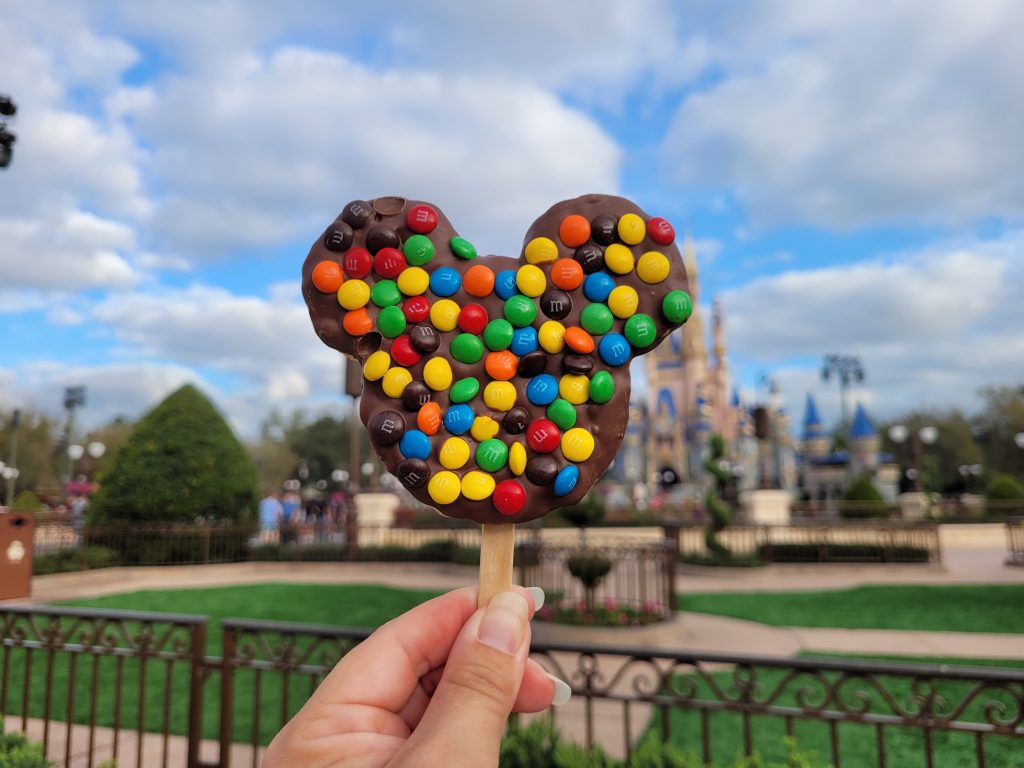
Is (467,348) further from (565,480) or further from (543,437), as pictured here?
(565,480)

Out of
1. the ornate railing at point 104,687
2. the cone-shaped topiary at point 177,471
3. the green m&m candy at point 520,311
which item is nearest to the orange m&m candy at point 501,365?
the green m&m candy at point 520,311

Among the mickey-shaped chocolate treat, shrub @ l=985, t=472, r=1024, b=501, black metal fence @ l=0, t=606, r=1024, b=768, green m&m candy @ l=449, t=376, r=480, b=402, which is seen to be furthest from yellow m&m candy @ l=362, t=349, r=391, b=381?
shrub @ l=985, t=472, r=1024, b=501

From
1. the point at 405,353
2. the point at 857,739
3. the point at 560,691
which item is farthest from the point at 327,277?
the point at 857,739

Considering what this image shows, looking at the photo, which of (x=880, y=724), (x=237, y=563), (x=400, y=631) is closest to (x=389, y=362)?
(x=400, y=631)

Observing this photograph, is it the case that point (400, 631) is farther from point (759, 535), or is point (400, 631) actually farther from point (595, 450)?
point (759, 535)

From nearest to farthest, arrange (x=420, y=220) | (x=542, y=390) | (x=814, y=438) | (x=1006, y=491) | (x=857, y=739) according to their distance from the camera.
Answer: (x=542, y=390) → (x=420, y=220) → (x=857, y=739) → (x=1006, y=491) → (x=814, y=438)

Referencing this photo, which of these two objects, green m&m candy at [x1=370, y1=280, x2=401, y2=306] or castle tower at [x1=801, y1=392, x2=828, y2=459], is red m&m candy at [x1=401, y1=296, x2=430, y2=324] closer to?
green m&m candy at [x1=370, y1=280, x2=401, y2=306]
